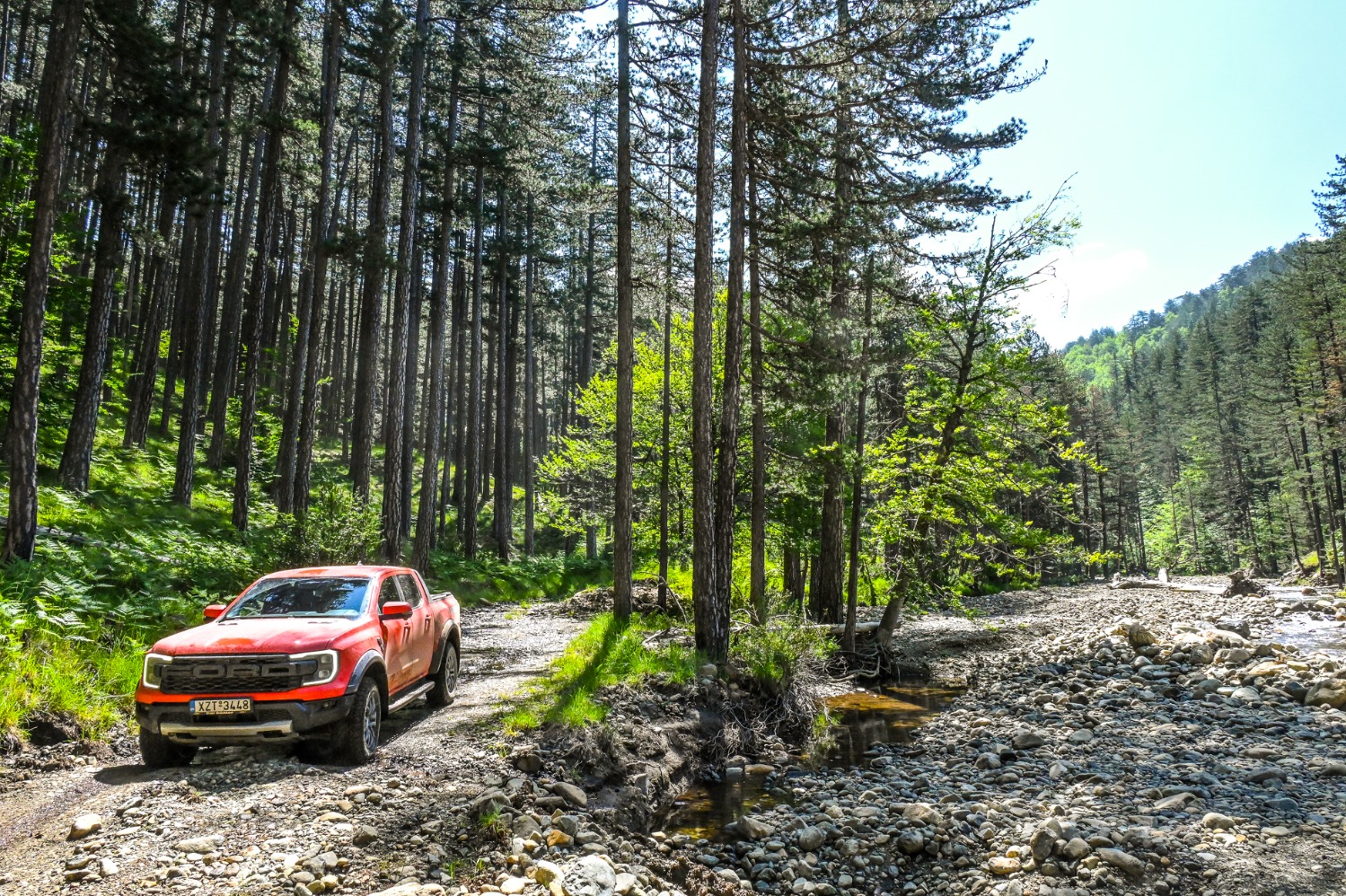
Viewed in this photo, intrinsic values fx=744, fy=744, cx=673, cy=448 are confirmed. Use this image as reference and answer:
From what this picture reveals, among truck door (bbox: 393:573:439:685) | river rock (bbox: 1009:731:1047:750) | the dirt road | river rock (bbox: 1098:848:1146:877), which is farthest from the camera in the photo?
river rock (bbox: 1009:731:1047:750)

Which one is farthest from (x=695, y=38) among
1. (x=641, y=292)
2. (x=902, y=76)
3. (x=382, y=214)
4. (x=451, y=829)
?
(x=451, y=829)

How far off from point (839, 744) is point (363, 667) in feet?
23.4

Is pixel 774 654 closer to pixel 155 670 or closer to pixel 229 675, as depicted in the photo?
pixel 229 675

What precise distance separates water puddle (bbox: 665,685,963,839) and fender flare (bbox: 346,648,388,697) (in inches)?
128

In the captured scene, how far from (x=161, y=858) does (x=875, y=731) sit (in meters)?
9.69

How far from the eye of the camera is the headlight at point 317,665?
6.23m

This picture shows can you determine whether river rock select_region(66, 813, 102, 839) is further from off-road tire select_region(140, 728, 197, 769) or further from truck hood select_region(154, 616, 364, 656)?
truck hood select_region(154, 616, 364, 656)

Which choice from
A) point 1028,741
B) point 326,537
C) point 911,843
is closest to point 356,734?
point 911,843

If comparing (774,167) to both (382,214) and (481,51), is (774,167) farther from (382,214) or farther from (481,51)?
(481,51)

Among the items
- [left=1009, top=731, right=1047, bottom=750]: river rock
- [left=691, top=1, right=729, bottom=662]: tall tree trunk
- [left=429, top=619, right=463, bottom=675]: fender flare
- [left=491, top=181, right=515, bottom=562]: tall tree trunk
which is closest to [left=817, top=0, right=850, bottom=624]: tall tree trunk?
[left=691, top=1, right=729, bottom=662]: tall tree trunk

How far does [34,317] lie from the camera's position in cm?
1094

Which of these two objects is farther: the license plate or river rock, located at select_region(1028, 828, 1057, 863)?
river rock, located at select_region(1028, 828, 1057, 863)

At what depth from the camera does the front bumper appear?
19.9 feet

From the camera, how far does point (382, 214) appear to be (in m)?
18.9
